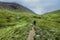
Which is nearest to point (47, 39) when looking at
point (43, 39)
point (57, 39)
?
point (43, 39)

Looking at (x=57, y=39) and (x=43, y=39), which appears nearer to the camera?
(x=43, y=39)

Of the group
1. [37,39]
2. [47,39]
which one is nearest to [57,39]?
[47,39]

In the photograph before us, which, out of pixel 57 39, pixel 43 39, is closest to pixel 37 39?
pixel 43 39

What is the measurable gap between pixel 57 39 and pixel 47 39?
21.5 feet

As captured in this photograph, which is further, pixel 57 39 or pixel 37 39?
pixel 57 39

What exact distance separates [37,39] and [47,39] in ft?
15.5

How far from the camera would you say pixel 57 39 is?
210ft

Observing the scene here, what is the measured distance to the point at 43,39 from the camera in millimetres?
58969

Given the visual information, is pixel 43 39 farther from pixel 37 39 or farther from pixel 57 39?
pixel 57 39

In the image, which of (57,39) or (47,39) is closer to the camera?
(47,39)

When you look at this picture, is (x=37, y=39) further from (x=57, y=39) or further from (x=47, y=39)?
(x=57, y=39)

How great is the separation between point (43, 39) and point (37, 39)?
3.40 m

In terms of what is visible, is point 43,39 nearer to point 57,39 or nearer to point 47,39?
point 47,39

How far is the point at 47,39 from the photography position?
194 ft
